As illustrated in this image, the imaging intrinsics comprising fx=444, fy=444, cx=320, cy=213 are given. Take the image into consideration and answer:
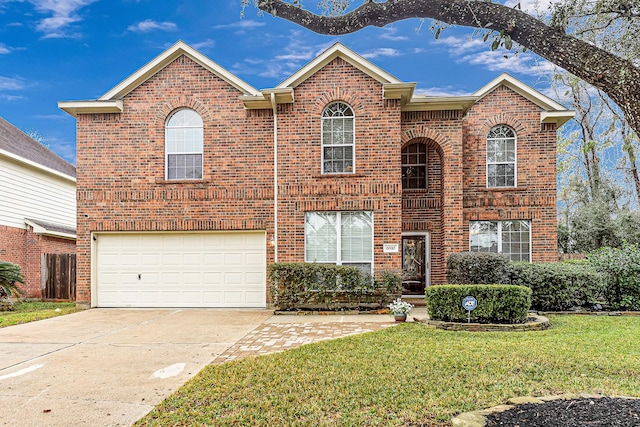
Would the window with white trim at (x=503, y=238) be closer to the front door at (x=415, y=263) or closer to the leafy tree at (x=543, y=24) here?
the front door at (x=415, y=263)

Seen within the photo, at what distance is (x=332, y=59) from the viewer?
11.9 metres

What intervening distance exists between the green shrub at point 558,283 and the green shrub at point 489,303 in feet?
5.84

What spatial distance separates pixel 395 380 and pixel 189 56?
10.5 m

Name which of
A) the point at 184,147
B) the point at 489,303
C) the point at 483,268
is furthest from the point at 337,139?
the point at 489,303

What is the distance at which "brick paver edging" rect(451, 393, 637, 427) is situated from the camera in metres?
3.59

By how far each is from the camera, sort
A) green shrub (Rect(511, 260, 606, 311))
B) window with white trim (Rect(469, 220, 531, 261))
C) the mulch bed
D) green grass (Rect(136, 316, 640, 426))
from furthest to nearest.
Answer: window with white trim (Rect(469, 220, 531, 261))
green shrub (Rect(511, 260, 606, 311))
green grass (Rect(136, 316, 640, 426))
the mulch bed

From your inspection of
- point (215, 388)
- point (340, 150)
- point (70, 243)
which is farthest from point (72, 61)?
point (215, 388)

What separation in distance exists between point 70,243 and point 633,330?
18894mm

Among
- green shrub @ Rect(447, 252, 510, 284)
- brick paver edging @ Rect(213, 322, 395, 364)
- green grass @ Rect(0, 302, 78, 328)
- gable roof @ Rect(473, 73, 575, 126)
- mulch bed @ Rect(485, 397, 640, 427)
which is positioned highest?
gable roof @ Rect(473, 73, 575, 126)

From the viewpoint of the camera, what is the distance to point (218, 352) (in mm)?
6934

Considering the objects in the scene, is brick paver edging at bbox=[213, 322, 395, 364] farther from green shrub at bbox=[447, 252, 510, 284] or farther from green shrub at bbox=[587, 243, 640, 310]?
green shrub at bbox=[587, 243, 640, 310]

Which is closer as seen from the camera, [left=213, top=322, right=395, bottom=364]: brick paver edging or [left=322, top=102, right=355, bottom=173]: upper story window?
[left=213, top=322, right=395, bottom=364]: brick paver edging

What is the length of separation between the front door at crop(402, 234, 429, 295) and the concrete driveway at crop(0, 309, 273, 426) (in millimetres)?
4829

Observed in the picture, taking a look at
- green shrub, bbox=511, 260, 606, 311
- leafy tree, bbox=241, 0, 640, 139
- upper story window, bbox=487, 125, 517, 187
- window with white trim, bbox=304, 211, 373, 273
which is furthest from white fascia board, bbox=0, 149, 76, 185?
green shrub, bbox=511, 260, 606, 311
